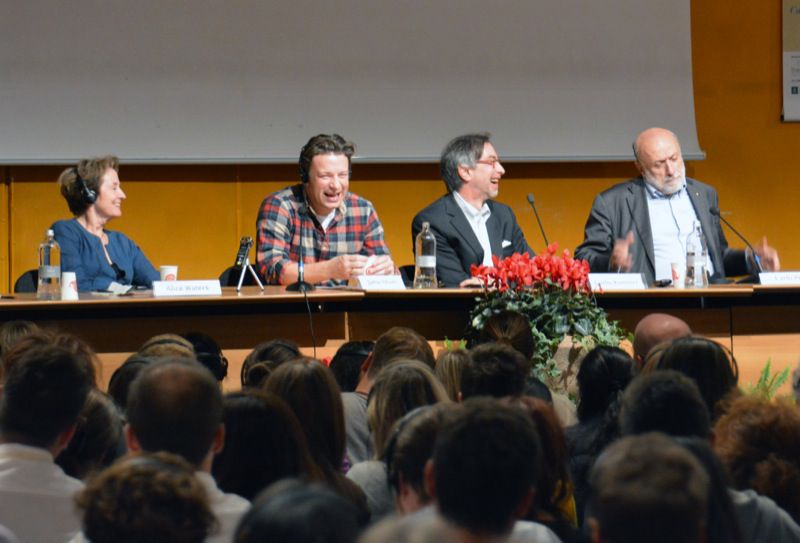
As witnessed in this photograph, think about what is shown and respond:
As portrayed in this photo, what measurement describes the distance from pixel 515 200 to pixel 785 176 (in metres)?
1.75

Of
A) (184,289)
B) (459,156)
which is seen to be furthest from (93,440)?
(459,156)

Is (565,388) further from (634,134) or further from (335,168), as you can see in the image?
(634,134)

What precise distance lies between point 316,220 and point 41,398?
345 centimetres

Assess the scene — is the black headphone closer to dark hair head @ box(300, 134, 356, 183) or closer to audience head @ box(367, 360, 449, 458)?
dark hair head @ box(300, 134, 356, 183)

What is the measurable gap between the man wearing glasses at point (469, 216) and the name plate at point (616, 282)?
78 cm

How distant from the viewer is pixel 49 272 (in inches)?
192

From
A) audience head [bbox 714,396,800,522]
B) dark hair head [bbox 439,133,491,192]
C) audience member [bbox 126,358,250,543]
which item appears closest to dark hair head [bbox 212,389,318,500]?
audience member [bbox 126,358,250,543]

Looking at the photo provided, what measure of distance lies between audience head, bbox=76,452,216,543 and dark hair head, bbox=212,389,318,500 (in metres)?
0.61

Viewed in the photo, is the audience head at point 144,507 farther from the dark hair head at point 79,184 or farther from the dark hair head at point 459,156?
the dark hair head at point 459,156

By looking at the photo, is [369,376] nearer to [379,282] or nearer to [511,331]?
[511,331]

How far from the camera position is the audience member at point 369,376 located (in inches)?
122

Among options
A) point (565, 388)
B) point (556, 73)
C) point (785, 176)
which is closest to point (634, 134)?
point (556, 73)

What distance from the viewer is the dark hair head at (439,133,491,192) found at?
5895 mm

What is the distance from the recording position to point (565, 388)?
15.2 feet
